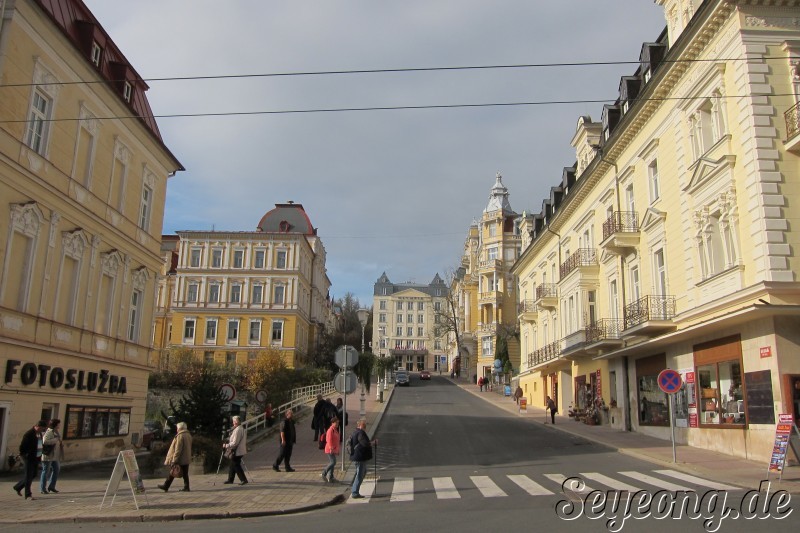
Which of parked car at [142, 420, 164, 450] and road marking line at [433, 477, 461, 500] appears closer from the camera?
road marking line at [433, 477, 461, 500]

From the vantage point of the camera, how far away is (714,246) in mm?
19672

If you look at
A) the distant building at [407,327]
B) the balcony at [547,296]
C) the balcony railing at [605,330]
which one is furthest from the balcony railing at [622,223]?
the distant building at [407,327]

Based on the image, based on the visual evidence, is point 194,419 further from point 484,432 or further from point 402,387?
point 402,387

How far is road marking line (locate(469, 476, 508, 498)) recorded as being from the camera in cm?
1273

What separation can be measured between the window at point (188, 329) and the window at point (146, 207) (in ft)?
138

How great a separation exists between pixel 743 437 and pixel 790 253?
533cm

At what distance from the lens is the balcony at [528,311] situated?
150ft

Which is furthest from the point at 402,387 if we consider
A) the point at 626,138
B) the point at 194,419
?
the point at 194,419

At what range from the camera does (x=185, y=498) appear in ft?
42.3

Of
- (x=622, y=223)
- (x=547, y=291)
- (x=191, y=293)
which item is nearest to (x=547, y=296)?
(x=547, y=291)

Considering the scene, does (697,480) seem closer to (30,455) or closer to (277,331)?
(30,455)

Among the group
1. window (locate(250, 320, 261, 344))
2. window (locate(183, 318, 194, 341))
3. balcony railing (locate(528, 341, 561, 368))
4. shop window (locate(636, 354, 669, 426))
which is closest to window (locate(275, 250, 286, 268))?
window (locate(250, 320, 261, 344))

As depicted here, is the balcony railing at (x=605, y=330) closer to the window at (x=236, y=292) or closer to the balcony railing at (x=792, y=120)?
the balcony railing at (x=792, y=120)

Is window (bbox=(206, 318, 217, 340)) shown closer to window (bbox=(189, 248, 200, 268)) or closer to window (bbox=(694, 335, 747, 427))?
window (bbox=(189, 248, 200, 268))
